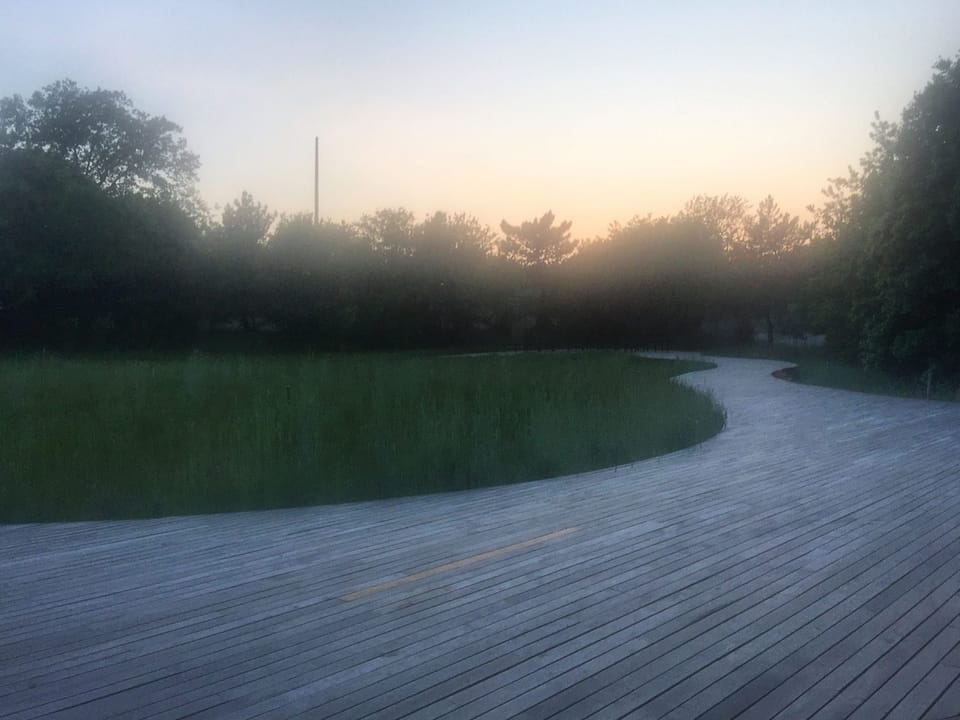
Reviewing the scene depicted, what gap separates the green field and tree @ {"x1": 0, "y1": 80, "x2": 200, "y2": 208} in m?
26.3

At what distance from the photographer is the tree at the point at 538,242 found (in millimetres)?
46281

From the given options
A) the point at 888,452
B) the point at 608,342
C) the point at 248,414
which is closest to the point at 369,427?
the point at 248,414

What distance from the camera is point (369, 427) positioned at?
432 inches

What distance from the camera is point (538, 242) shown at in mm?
47156

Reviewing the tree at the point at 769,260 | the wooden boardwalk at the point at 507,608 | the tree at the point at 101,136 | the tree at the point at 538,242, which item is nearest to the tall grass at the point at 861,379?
the tree at the point at 769,260

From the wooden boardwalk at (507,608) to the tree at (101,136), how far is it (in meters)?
36.3

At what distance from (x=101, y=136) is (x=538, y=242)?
22339 millimetres

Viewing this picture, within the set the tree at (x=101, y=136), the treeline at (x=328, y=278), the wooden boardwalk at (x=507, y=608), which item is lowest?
the wooden boardwalk at (x=507, y=608)

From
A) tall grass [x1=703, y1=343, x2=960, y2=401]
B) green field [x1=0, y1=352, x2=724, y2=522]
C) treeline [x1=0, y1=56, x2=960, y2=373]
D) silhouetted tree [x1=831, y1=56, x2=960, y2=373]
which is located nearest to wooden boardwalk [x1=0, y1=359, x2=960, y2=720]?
green field [x1=0, y1=352, x2=724, y2=522]

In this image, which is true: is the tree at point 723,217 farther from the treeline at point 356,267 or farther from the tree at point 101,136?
the tree at point 101,136

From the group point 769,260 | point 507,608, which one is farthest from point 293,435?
point 769,260

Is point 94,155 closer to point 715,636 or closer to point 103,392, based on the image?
point 103,392

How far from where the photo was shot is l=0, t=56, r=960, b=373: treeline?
30594 mm

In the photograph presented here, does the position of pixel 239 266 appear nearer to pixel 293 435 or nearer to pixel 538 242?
pixel 538 242
